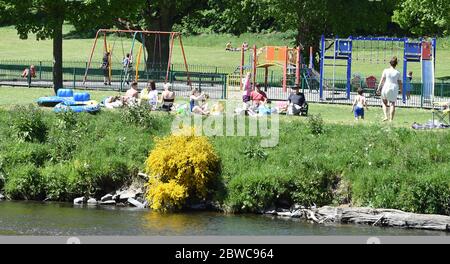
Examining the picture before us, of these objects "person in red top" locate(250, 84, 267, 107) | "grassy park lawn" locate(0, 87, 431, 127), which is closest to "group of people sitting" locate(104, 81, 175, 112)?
"person in red top" locate(250, 84, 267, 107)

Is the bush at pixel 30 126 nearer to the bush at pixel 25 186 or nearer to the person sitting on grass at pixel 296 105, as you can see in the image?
the bush at pixel 25 186

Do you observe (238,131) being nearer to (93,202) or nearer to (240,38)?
(93,202)

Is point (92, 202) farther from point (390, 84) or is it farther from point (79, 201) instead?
point (390, 84)

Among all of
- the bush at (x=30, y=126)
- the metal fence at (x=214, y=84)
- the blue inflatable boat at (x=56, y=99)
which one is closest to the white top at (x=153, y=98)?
the blue inflatable boat at (x=56, y=99)

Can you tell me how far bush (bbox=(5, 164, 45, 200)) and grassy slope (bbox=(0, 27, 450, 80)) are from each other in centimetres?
3474

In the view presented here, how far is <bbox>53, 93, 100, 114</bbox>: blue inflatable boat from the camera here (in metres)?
28.2

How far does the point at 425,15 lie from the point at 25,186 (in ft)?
Answer: 87.0

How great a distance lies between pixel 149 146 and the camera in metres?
26.0

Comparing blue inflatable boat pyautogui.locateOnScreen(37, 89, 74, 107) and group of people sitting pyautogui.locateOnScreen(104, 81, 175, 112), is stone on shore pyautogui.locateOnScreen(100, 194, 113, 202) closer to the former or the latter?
group of people sitting pyautogui.locateOnScreen(104, 81, 175, 112)

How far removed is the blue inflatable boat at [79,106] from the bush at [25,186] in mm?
3489

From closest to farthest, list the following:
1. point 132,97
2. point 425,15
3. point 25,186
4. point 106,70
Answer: point 25,186
point 132,97
point 106,70
point 425,15

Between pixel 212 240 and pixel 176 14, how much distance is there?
167ft

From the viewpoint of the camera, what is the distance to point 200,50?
71.7 meters

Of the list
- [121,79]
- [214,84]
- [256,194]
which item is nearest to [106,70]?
[121,79]
